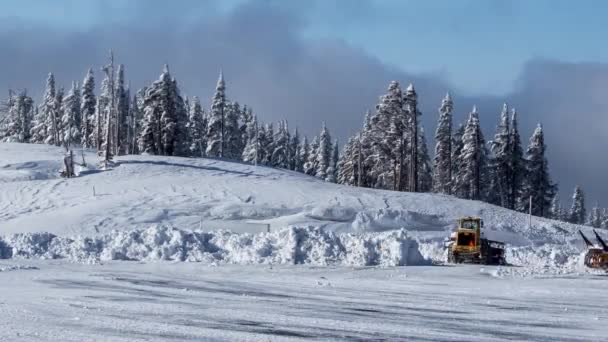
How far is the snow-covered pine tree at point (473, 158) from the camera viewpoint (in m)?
83.0

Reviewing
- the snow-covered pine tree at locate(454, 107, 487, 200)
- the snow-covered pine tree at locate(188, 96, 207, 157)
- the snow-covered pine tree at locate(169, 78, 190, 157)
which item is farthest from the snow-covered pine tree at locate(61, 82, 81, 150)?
the snow-covered pine tree at locate(454, 107, 487, 200)

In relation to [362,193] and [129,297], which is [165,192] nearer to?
[362,193]

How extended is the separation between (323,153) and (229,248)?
7607 cm

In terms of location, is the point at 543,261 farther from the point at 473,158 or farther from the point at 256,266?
the point at 473,158

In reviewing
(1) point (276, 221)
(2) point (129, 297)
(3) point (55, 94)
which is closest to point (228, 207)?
(1) point (276, 221)

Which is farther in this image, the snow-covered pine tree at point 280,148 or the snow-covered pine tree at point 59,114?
the snow-covered pine tree at point 280,148

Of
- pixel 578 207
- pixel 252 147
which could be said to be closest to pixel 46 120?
pixel 252 147

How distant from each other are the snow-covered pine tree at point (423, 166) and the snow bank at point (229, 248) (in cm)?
5861

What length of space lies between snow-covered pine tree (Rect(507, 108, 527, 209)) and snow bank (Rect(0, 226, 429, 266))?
5185 centimetres

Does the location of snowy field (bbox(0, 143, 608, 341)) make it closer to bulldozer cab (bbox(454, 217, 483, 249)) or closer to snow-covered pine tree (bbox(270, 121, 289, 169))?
bulldozer cab (bbox(454, 217, 483, 249))

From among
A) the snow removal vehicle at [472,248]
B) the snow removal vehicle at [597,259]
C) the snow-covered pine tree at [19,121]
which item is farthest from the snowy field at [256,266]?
the snow-covered pine tree at [19,121]

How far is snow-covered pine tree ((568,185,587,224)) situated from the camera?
362 feet

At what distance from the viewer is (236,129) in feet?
349

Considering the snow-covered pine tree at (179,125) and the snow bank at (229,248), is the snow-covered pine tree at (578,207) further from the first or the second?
the snow bank at (229,248)
